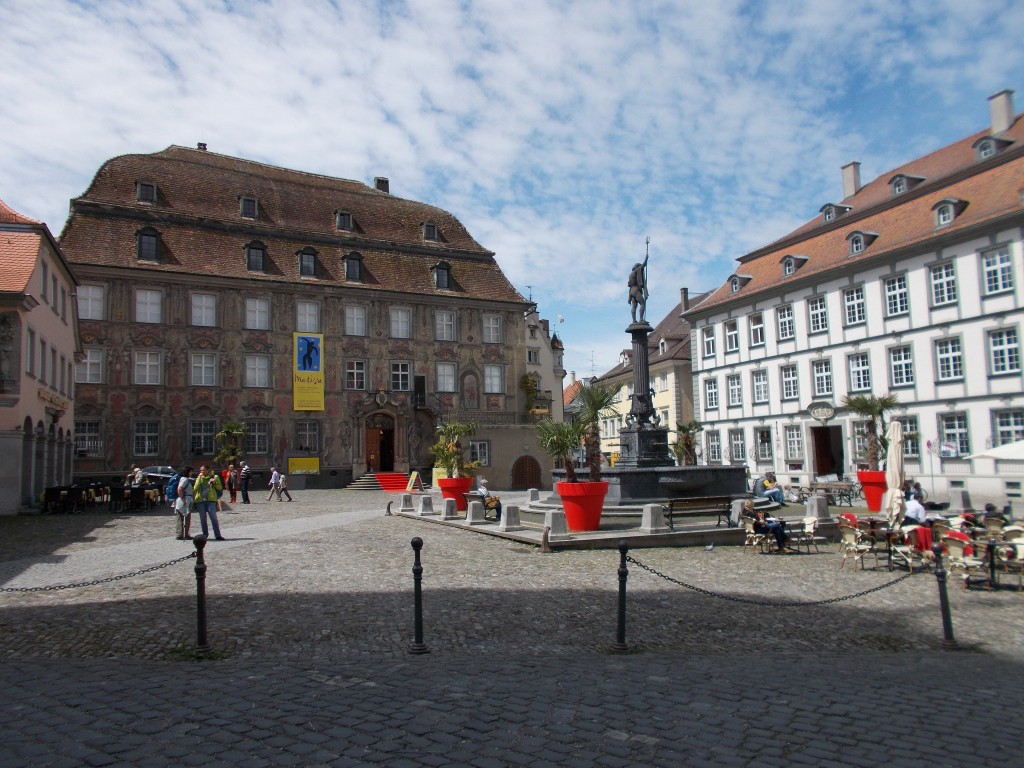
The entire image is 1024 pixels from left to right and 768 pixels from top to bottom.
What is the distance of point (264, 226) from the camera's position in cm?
4112

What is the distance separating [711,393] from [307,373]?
23.1m

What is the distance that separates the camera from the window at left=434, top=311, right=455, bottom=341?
4309 centimetres

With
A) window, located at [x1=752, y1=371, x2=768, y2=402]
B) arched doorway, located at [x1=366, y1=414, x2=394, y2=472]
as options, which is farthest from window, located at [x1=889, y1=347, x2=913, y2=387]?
arched doorway, located at [x1=366, y1=414, x2=394, y2=472]

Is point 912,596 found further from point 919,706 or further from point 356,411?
point 356,411

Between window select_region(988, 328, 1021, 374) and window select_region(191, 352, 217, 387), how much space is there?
33582 millimetres

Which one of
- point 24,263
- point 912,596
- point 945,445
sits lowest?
point 912,596

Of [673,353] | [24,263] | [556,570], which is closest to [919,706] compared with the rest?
[556,570]

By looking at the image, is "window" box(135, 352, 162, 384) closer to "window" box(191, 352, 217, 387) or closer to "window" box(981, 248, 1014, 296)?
"window" box(191, 352, 217, 387)

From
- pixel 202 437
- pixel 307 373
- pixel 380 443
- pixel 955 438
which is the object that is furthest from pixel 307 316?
pixel 955 438

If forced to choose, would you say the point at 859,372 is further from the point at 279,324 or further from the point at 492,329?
the point at 279,324

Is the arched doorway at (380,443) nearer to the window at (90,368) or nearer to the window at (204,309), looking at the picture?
the window at (204,309)

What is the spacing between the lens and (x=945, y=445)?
1209 inches

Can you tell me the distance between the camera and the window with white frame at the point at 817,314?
124 ft

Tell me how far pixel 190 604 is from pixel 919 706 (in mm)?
7995
